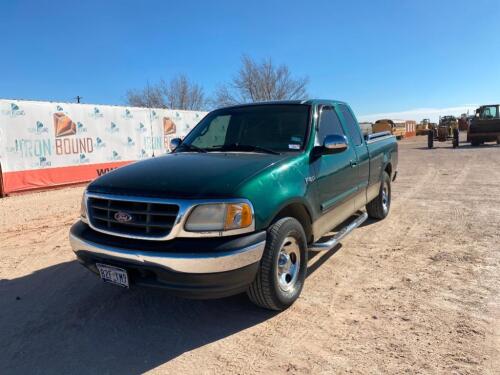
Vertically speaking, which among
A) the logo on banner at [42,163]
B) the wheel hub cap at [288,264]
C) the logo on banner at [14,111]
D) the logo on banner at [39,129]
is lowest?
the wheel hub cap at [288,264]

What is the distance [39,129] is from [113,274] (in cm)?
1045

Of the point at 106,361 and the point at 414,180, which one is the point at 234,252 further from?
the point at 414,180

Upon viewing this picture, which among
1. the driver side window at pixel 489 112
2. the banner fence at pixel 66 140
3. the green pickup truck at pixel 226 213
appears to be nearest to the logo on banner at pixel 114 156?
the banner fence at pixel 66 140

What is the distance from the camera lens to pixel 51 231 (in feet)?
22.2

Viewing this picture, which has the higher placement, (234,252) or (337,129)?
(337,129)

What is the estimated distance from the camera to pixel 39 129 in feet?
39.0

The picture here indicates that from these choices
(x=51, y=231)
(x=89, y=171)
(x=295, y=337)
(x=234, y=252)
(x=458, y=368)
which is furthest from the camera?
(x=89, y=171)

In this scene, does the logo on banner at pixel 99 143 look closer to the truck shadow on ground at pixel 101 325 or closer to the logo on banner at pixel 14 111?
the logo on banner at pixel 14 111

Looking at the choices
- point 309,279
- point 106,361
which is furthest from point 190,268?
point 309,279

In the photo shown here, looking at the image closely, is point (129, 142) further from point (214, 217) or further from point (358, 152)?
point (214, 217)

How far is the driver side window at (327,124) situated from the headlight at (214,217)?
5.47 feet

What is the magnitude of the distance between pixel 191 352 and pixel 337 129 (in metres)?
3.21

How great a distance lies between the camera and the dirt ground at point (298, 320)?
2855 millimetres

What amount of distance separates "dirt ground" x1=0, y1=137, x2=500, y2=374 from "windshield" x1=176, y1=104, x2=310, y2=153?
153cm
